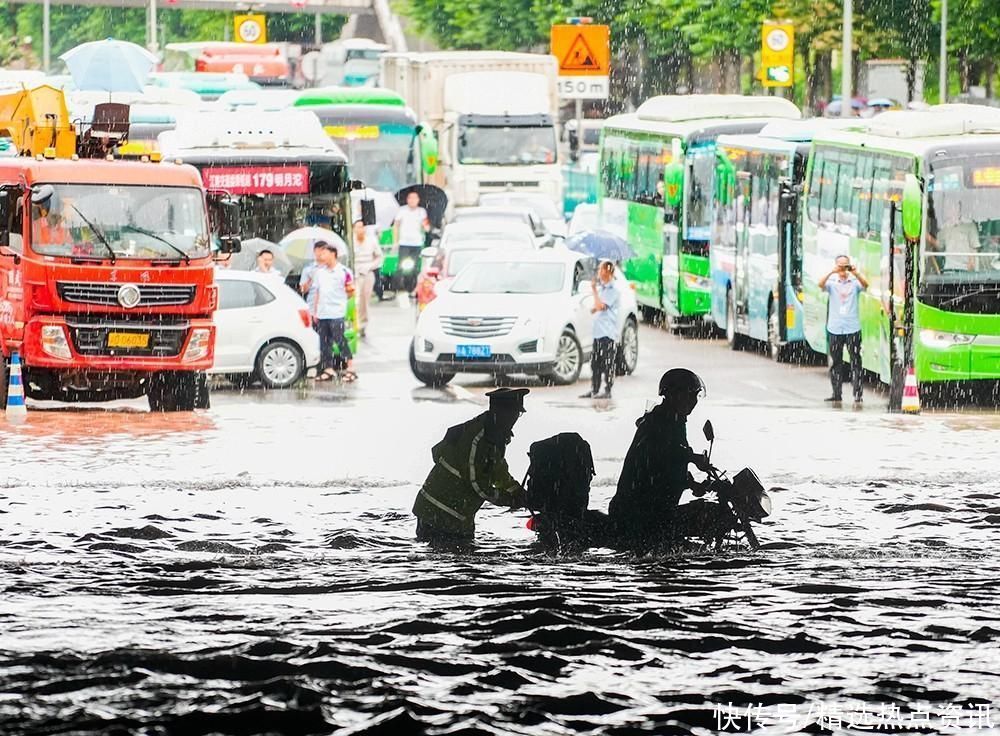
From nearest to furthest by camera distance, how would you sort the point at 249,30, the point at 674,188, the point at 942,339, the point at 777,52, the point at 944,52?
the point at 942,339 < the point at 674,188 < the point at 777,52 < the point at 944,52 < the point at 249,30

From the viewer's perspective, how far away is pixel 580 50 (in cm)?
4541

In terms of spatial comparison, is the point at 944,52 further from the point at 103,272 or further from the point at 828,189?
the point at 103,272

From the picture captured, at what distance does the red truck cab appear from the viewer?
2477 centimetres

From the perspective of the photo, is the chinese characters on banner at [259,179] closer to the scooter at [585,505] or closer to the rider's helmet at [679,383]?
the scooter at [585,505]

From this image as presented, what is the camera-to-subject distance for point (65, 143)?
29.3 m

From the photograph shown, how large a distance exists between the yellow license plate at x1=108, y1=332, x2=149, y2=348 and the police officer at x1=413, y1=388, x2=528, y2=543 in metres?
10.4

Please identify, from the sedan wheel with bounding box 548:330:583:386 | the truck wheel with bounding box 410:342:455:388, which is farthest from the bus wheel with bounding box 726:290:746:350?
the truck wheel with bounding box 410:342:455:388

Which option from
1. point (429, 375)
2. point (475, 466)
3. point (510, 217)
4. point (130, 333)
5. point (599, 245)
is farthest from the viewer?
A: point (510, 217)

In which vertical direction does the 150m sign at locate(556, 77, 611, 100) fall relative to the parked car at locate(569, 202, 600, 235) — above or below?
above

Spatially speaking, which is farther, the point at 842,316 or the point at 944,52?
the point at 944,52

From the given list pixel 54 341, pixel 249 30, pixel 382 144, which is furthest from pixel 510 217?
pixel 249 30

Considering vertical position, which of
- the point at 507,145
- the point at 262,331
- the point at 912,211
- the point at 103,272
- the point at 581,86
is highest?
the point at 581,86

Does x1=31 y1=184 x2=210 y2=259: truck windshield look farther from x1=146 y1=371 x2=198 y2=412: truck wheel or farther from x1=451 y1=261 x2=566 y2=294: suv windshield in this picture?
x1=451 y1=261 x2=566 y2=294: suv windshield

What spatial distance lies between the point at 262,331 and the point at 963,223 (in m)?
8.09
